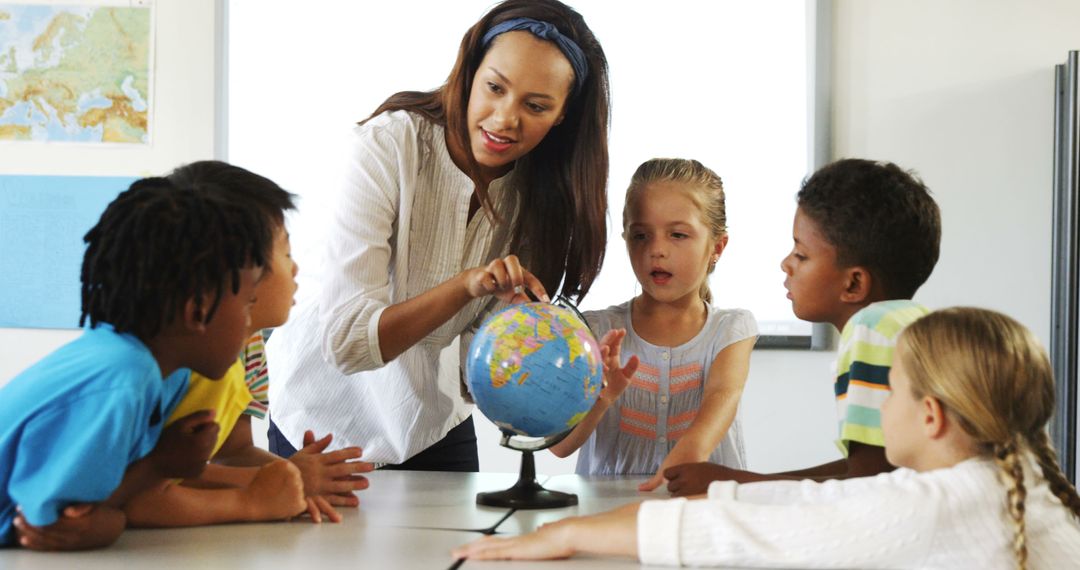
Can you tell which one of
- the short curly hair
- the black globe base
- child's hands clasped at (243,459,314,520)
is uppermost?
the short curly hair

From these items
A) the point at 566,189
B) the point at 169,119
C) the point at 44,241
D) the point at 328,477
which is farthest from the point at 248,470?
the point at 44,241

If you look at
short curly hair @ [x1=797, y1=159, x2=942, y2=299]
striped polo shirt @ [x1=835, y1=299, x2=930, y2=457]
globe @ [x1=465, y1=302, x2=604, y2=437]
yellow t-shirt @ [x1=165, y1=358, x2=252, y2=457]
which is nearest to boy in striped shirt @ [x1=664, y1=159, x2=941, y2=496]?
short curly hair @ [x1=797, y1=159, x2=942, y2=299]

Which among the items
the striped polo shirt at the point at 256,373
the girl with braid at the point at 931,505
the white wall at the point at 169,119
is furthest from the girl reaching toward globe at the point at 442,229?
the white wall at the point at 169,119

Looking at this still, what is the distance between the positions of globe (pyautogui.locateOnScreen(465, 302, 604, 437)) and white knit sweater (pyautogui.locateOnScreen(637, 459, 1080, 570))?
1.07ft

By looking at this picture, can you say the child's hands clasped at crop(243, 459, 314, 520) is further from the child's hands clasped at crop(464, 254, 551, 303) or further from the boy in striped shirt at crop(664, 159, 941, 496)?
the boy in striped shirt at crop(664, 159, 941, 496)

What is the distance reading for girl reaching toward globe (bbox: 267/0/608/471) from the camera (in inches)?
79.1

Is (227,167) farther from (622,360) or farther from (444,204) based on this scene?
(622,360)

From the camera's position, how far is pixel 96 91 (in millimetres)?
4207

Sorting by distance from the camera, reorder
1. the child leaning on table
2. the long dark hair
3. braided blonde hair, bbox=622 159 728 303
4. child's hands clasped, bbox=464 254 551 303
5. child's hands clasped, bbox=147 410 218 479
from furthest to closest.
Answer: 1. braided blonde hair, bbox=622 159 728 303
2. the long dark hair
3. child's hands clasped, bbox=464 254 551 303
4. the child leaning on table
5. child's hands clasped, bbox=147 410 218 479

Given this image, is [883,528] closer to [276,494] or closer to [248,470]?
[276,494]

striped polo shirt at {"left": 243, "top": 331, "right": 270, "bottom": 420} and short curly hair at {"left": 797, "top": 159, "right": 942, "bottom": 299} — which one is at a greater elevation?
short curly hair at {"left": 797, "top": 159, "right": 942, "bottom": 299}

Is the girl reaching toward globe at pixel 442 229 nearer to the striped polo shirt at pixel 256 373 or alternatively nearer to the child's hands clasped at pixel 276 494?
the striped polo shirt at pixel 256 373

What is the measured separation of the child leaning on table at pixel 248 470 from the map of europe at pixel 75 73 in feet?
9.26

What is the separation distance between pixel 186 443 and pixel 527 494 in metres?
0.59
